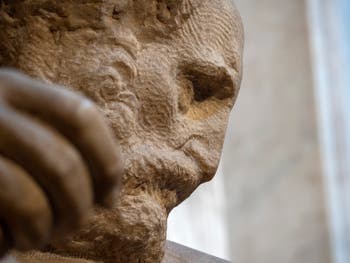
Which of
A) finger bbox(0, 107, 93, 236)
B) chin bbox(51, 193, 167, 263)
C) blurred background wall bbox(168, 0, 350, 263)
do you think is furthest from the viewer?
blurred background wall bbox(168, 0, 350, 263)

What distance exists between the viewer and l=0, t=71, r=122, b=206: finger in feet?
2.21

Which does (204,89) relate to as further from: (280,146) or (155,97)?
(280,146)

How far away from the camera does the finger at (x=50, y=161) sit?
26.2 inches

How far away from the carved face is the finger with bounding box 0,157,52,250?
0.24 meters

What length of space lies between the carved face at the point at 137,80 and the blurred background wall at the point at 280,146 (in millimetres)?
1586

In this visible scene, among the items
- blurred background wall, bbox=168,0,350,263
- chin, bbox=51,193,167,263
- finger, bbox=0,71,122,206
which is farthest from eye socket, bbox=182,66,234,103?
blurred background wall, bbox=168,0,350,263

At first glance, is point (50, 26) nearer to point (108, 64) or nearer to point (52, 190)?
point (108, 64)

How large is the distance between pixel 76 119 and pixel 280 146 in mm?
1992

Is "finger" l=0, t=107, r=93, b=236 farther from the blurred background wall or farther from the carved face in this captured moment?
the blurred background wall

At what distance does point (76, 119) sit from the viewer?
0.68m

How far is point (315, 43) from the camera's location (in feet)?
8.66

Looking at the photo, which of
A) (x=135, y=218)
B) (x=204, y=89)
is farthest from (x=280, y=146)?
(x=135, y=218)

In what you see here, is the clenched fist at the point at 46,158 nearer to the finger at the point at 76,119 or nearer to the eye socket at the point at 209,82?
the finger at the point at 76,119

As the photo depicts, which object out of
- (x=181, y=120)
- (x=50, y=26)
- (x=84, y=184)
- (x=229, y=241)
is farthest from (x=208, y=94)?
(x=229, y=241)
